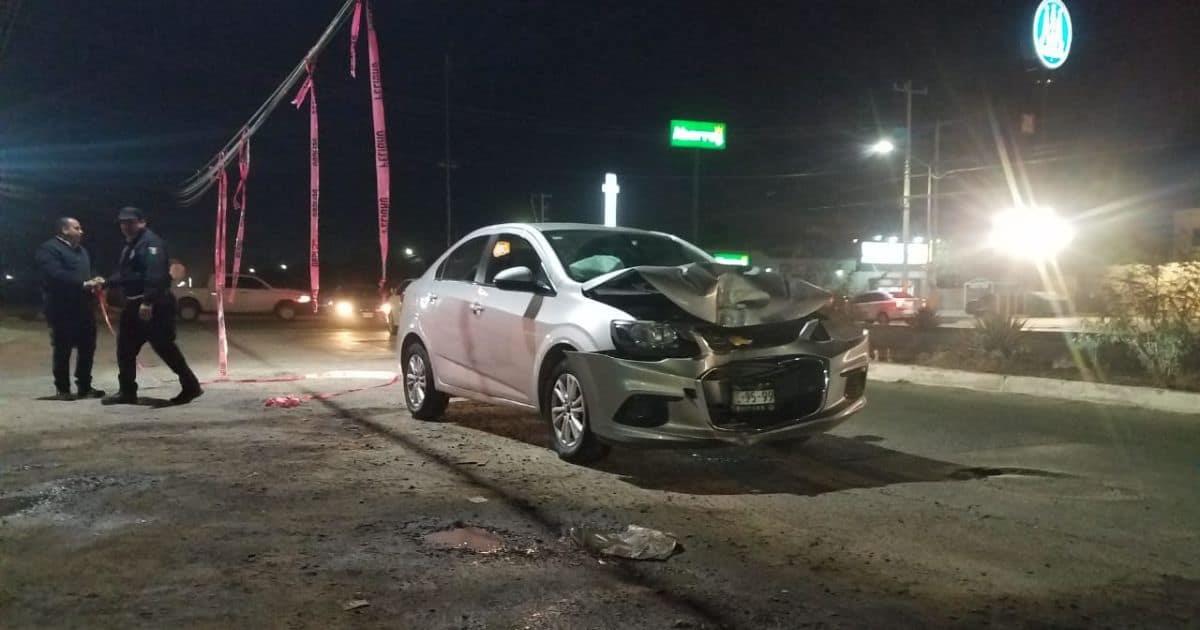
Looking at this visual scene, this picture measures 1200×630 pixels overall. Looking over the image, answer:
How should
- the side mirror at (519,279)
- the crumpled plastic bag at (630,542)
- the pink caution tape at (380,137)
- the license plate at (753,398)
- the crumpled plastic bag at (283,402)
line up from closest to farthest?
the crumpled plastic bag at (630,542), the license plate at (753,398), the side mirror at (519,279), the crumpled plastic bag at (283,402), the pink caution tape at (380,137)

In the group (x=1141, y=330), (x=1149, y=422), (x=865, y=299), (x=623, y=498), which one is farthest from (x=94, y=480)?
(x=865, y=299)

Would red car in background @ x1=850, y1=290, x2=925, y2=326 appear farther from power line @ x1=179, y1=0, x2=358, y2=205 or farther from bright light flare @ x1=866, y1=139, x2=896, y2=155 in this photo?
power line @ x1=179, y1=0, x2=358, y2=205

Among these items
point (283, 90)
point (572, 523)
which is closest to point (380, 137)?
point (283, 90)

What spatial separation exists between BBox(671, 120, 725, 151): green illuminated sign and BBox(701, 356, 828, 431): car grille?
24.0 meters

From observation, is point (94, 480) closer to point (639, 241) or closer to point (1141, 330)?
point (639, 241)

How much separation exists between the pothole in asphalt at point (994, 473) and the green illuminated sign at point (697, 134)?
2384cm

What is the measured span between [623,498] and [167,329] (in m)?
5.81

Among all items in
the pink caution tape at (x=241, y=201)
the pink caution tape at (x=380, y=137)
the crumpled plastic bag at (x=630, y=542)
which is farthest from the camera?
the pink caution tape at (x=241, y=201)

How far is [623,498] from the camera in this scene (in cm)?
589

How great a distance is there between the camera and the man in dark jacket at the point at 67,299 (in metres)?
9.57

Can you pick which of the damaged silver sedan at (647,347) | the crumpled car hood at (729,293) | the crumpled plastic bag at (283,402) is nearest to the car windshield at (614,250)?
the damaged silver sedan at (647,347)

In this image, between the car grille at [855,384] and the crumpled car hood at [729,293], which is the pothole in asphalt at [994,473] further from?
the crumpled car hood at [729,293]

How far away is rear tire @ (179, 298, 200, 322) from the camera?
33.6m

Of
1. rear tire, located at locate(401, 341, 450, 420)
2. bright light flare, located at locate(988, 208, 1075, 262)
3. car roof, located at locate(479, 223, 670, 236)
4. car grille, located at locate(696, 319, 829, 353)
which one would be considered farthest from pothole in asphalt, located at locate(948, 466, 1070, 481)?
bright light flare, located at locate(988, 208, 1075, 262)
